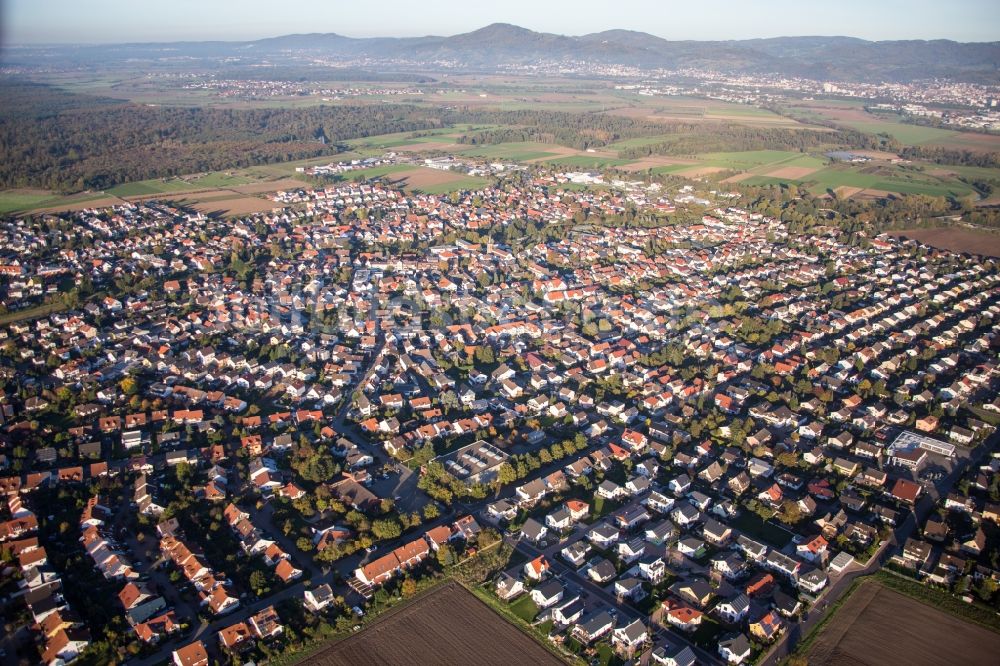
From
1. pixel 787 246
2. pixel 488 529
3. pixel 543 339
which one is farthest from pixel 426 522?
pixel 787 246

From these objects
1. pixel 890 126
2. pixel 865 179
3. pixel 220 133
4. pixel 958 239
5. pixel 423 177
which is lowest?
pixel 958 239

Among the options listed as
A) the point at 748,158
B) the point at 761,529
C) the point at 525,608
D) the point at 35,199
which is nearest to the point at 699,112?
the point at 748,158

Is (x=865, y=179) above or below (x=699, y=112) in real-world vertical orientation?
below

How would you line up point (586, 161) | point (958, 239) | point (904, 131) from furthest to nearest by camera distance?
point (904, 131)
point (586, 161)
point (958, 239)

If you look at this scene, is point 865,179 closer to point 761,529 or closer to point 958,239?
point 958,239

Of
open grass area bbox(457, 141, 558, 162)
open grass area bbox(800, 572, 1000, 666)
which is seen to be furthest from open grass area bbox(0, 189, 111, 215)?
open grass area bbox(800, 572, 1000, 666)

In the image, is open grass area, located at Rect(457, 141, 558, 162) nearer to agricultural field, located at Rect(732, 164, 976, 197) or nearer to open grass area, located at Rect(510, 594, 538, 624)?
agricultural field, located at Rect(732, 164, 976, 197)

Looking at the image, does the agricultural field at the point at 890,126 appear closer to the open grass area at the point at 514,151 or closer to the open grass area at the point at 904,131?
the open grass area at the point at 904,131

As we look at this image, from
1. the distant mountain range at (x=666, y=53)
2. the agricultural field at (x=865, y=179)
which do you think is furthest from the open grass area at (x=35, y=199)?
the distant mountain range at (x=666, y=53)
